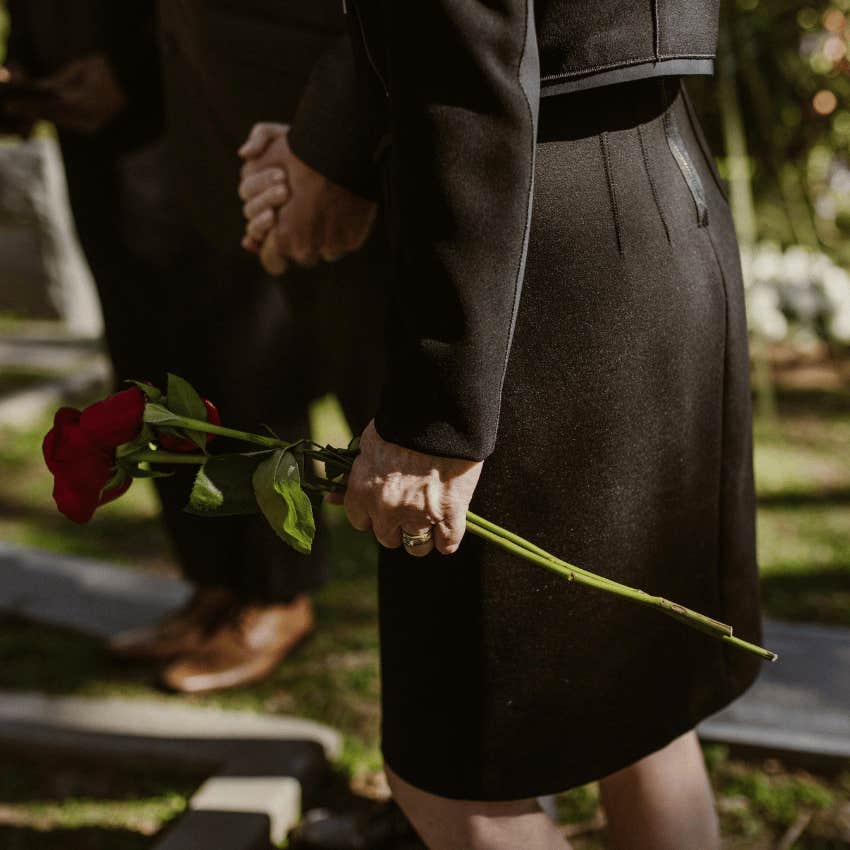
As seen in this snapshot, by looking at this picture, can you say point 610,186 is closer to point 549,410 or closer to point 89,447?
point 549,410

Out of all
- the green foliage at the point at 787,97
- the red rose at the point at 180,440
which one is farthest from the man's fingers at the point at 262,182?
the green foliage at the point at 787,97

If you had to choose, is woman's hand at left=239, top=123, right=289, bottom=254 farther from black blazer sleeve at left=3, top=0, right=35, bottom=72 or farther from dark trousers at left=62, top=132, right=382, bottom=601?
black blazer sleeve at left=3, top=0, right=35, bottom=72

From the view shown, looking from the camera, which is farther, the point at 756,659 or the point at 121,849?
the point at 121,849

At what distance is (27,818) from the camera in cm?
213

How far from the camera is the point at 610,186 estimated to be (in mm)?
1127

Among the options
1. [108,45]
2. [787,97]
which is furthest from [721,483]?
[787,97]

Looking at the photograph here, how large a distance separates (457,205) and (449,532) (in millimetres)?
325

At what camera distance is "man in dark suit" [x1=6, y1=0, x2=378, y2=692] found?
87.9 inches

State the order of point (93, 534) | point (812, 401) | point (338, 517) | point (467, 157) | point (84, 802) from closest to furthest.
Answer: point (467, 157) < point (84, 802) < point (93, 534) < point (338, 517) < point (812, 401)

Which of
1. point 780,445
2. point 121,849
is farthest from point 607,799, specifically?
point 780,445

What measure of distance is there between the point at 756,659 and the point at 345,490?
64 centimetres

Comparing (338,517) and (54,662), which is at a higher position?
(54,662)

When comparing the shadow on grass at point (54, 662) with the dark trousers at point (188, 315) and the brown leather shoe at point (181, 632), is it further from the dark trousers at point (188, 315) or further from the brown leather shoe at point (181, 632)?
the dark trousers at point (188, 315)

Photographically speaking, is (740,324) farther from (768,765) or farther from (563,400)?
(768,765)
